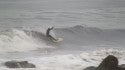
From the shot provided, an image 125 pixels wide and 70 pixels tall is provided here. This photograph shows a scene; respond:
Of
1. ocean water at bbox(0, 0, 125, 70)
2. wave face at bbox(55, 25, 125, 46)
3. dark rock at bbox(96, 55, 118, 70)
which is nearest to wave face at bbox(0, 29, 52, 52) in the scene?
ocean water at bbox(0, 0, 125, 70)

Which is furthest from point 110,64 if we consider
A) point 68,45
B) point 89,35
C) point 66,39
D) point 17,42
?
point 89,35

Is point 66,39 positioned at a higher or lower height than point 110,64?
lower

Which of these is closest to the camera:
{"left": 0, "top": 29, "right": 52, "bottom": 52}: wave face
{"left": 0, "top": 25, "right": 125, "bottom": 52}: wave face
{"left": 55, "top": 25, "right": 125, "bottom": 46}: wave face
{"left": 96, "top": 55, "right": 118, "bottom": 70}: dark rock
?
{"left": 96, "top": 55, "right": 118, "bottom": 70}: dark rock

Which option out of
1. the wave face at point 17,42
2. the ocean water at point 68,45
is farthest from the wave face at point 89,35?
the wave face at point 17,42

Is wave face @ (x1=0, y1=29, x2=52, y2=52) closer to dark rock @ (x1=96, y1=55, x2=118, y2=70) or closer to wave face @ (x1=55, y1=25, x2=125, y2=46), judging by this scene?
wave face @ (x1=55, y1=25, x2=125, y2=46)

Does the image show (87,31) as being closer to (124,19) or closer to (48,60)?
(124,19)

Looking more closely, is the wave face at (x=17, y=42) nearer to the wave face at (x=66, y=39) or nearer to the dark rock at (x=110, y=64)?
the wave face at (x=66, y=39)

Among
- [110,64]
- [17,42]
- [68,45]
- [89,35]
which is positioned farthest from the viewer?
[89,35]

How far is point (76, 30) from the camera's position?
1570 inches

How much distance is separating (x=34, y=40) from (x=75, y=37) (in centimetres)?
633

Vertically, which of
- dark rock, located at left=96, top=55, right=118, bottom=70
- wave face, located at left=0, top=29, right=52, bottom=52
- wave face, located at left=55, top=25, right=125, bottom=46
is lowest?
wave face, located at left=55, top=25, right=125, bottom=46

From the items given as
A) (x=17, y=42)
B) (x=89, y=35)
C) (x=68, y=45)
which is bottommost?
(x=89, y=35)

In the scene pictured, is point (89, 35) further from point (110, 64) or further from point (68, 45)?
point (110, 64)

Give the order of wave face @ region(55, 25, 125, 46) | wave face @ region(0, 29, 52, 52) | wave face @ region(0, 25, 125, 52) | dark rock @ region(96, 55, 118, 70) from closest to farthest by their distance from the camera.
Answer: dark rock @ region(96, 55, 118, 70) < wave face @ region(0, 29, 52, 52) < wave face @ region(0, 25, 125, 52) < wave face @ region(55, 25, 125, 46)
